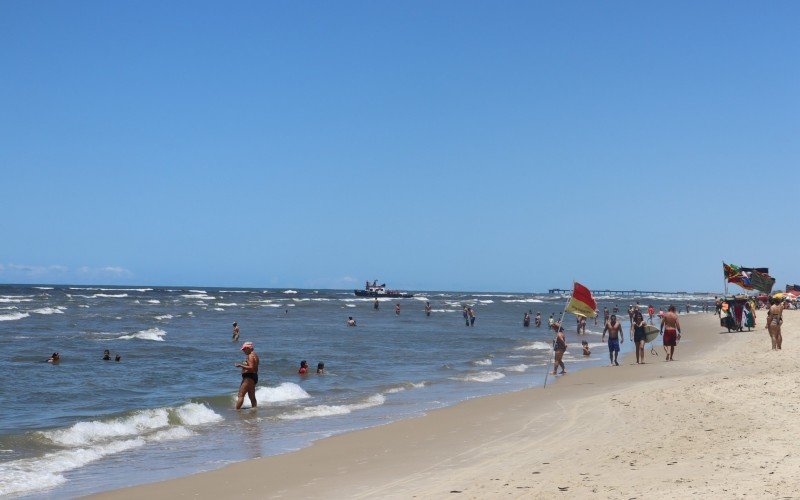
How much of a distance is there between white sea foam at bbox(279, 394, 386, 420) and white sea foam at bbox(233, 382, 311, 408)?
168 centimetres

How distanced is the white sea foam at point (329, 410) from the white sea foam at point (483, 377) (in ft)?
15.2

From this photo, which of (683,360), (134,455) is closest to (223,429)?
(134,455)

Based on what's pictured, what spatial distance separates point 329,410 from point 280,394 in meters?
2.66

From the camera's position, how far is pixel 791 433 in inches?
347

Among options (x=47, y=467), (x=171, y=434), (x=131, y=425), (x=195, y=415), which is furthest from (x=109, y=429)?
(x=47, y=467)

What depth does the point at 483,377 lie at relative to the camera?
2088cm

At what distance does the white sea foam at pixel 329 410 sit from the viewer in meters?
14.4

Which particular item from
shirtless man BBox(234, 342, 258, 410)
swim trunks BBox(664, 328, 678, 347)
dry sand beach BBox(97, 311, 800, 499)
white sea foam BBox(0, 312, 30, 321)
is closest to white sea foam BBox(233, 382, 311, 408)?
shirtless man BBox(234, 342, 258, 410)

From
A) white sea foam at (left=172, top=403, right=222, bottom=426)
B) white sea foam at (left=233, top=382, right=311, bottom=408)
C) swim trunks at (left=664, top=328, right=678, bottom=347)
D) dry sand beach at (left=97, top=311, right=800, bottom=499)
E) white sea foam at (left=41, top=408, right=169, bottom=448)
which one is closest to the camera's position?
dry sand beach at (left=97, top=311, right=800, bottom=499)

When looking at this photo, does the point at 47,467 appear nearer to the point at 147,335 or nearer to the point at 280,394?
the point at 280,394

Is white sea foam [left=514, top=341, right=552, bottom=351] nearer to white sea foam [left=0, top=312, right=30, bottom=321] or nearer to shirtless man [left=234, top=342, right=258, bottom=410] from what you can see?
shirtless man [left=234, top=342, right=258, bottom=410]

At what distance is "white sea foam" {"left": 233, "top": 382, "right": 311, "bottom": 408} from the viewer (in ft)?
55.0

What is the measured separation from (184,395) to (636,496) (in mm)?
12747

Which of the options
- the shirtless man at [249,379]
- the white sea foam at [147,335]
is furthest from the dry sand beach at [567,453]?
the white sea foam at [147,335]
